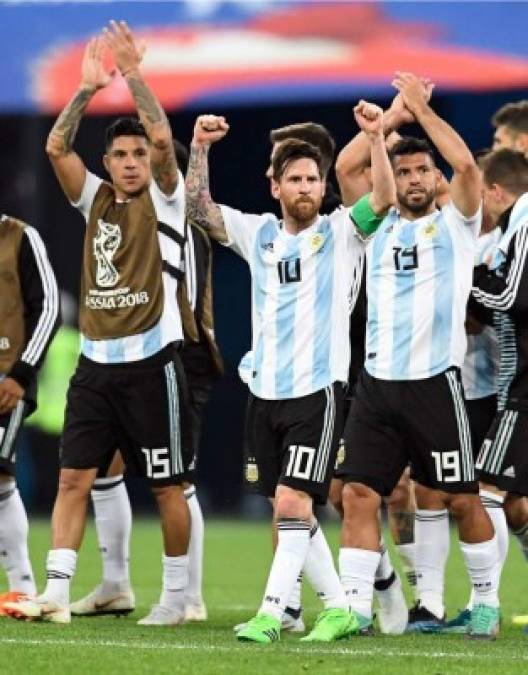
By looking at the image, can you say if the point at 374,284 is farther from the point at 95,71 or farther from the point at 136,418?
the point at 95,71

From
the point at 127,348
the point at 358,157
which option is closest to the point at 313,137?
the point at 358,157

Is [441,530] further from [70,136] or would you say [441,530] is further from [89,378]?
[70,136]

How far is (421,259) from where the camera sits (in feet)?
29.7

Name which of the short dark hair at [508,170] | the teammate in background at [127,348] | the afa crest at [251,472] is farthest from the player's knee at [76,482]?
the short dark hair at [508,170]

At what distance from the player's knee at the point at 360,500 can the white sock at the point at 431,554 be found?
0.66 meters

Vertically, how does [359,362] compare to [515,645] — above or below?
above

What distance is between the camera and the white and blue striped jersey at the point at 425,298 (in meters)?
8.99

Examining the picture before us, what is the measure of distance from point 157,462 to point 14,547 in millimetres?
1121

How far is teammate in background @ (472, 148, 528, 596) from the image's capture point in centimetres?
934

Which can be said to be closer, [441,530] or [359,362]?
[441,530]

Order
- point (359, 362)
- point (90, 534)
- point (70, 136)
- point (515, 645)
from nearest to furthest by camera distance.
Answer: point (515, 645) → point (70, 136) → point (359, 362) → point (90, 534)

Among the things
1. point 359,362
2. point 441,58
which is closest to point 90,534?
point 441,58

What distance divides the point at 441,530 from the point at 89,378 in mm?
1791

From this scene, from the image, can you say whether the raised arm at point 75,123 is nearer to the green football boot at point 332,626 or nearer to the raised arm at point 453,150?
the raised arm at point 453,150
